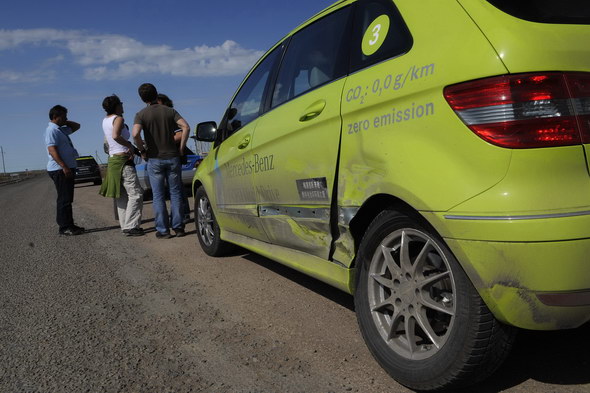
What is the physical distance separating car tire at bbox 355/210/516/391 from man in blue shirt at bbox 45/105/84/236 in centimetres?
575

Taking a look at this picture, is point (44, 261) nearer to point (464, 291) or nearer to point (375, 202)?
point (375, 202)

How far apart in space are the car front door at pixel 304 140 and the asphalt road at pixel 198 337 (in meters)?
0.52

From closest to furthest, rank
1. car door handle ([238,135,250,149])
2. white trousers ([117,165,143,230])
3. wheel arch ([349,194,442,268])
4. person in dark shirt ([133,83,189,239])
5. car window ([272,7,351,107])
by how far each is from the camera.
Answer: wheel arch ([349,194,442,268])
car window ([272,7,351,107])
car door handle ([238,135,250,149])
person in dark shirt ([133,83,189,239])
white trousers ([117,165,143,230])

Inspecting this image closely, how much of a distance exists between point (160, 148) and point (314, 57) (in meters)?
3.50

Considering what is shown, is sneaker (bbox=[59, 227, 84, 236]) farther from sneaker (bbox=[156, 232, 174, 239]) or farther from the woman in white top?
sneaker (bbox=[156, 232, 174, 239])

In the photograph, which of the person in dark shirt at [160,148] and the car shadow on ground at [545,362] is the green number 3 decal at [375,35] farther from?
the person in dark shirt at [160,148]

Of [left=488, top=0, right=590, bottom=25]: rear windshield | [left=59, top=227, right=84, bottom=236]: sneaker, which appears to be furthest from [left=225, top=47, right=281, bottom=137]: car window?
[left=59, top=227, right=84, bottom=236]: sneaker

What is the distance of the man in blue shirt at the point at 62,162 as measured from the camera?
665cm

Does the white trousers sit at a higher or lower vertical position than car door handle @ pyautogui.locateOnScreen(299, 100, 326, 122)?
lower

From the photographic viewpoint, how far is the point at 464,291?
5.88 feet

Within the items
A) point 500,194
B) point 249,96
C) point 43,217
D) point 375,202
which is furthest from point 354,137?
point 43,217

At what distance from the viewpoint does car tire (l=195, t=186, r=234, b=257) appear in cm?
480

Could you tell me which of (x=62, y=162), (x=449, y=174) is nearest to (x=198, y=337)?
(x=449, y=174)

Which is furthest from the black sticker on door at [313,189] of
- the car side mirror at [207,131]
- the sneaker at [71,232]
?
the sneaker at [71,232]
